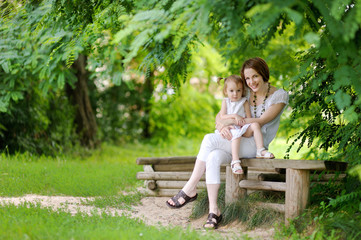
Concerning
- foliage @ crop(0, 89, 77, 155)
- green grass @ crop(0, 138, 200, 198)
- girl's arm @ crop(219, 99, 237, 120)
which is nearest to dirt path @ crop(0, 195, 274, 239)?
green grass @ crop(0, 138, 200, 198)

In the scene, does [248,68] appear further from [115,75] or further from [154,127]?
[154,127]

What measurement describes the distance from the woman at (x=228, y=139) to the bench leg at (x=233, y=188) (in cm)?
18

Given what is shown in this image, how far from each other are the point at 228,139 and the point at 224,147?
11cm

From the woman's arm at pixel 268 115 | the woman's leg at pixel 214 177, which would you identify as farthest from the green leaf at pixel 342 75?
the woman's leg at pixel 214 177

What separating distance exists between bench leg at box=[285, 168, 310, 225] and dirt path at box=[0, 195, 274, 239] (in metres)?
0.29

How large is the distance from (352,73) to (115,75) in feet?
21.8

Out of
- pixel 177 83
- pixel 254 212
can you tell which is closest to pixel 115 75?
pixel 177 83

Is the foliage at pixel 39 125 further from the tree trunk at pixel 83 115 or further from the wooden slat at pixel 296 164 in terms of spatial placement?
the wooden slat at pixel 296 164

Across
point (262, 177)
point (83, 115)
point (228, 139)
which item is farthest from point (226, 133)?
point (83, 115)

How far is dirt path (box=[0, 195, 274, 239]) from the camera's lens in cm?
466

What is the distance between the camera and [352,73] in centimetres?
349

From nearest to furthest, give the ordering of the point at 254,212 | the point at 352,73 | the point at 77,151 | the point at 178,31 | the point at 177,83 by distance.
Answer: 1. the point at 352,73
2. the point at 178,31
3. the point at 254,212
4. the point at 177,83
5. the point at 77,151

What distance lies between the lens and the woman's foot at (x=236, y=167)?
4.79 meters

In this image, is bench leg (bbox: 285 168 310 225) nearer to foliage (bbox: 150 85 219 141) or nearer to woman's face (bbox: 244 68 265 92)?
woman's face (bbox: 244 68 265 92)
